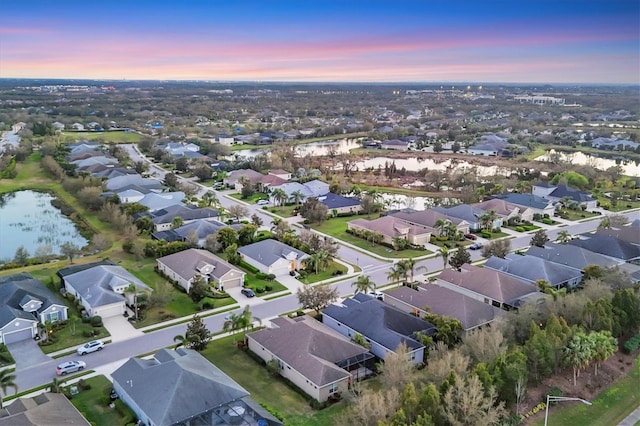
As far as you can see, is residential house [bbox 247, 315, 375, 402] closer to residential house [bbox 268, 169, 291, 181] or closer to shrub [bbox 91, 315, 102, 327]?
shrub [bbox 91, 315, 102, 327]

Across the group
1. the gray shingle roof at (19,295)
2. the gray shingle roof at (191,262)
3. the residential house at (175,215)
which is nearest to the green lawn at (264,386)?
the gray shingle roof at (191,262)

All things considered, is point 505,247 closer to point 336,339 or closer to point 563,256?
point 563,256

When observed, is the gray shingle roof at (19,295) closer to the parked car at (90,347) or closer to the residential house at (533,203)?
the parked car at (90,347)

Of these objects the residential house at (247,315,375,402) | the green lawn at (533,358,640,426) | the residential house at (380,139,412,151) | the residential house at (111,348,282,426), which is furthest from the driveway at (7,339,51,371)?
the residential house at (380,139,412,151)

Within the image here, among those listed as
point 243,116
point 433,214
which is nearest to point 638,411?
point 433,214

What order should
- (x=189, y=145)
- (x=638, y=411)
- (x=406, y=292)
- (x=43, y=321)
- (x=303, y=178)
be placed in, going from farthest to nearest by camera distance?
(x=189, y=145) → (x=303, y=178) → (x=406, y=292) → (x=43, y=321) → (x=638, y=411)

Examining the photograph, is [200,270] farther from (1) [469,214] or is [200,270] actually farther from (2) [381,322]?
(1) [469,214]
